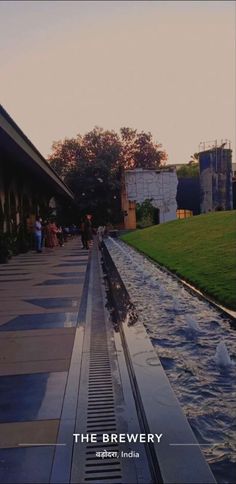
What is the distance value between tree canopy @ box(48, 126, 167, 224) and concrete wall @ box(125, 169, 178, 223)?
3.51 m

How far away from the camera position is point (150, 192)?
5097cm

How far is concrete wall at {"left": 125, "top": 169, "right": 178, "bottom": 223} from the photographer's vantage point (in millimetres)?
50688

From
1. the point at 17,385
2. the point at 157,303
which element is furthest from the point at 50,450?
the point at 157,303

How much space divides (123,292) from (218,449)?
6574 mm

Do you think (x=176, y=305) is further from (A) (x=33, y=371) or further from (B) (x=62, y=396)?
(B) (x=62, y=396)

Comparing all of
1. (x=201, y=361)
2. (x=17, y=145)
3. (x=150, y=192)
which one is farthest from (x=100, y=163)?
(x=201, y=361)

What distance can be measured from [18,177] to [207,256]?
15040 millimetres

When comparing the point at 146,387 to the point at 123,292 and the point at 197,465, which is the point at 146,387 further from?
the point at 123,292

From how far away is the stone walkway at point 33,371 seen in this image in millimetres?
3255

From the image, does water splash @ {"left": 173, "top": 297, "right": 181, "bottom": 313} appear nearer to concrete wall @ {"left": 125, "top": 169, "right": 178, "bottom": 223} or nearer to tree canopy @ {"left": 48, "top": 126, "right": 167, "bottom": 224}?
concrete wall @ {"left": 125, "top": 169, "right": 178, "bottom": 223}

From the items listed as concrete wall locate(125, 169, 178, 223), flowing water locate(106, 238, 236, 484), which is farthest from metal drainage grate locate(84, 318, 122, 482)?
concrete wall locate(125, 169, 178, 223)

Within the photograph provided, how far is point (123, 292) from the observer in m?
9.84

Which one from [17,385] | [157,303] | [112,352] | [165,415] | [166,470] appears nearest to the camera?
[166,470]

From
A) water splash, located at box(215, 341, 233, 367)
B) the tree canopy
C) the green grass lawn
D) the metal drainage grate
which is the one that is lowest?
the metal drainage grate
